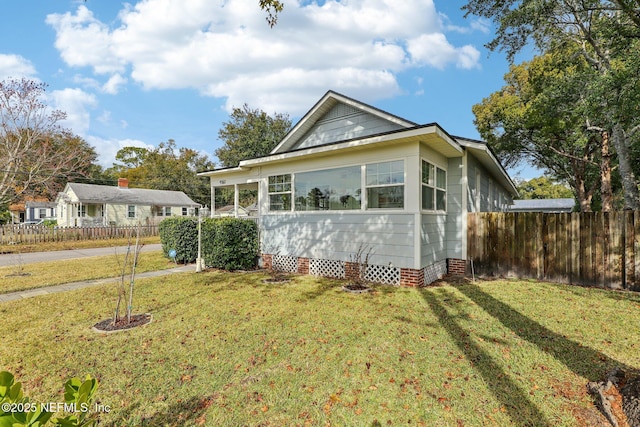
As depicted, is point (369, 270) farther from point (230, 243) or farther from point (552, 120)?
point (552, 120)

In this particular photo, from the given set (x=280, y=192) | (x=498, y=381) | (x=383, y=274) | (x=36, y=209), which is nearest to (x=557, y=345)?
(x=498, y=381)

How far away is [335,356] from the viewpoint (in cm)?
390

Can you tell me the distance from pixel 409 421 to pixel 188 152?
46.4 metres

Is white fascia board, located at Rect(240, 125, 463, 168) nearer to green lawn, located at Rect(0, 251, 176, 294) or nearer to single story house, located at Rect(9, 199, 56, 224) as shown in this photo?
green lawn, located at Rect(0, 251, 176, 294)

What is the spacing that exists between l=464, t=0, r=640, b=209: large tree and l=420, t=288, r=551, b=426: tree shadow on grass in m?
8.58

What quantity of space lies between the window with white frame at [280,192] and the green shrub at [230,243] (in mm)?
1063

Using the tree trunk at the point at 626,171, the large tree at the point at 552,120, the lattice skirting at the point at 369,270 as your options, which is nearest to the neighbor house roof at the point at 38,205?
the lattice skirting at the point at 369,270

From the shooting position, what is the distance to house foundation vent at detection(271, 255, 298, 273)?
9.75m

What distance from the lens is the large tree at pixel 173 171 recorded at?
4019cm

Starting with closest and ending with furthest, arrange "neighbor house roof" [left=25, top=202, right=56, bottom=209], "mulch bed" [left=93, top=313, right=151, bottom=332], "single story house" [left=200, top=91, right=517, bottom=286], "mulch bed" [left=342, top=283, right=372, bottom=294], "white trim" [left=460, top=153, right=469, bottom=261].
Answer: "mulch bed" [left=93, top=313, right=151, bottom=332] → "mulch bed" [left=342, top=283, right=372, bottom=294] → "single story house" [left=200, top=91, right=517, bottom=286] → "white trim" [left=460, top=153, right=469, bottom=261] → "neighbor house roof" [left=25, top=202, right=56, bottom=209]

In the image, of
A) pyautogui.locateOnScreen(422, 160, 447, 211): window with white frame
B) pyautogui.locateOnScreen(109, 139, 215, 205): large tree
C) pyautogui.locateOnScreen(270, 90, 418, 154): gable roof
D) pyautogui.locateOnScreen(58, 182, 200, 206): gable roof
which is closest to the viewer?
pyautogui.locateOnScreen(422, 160, 447, 211): window with white frame

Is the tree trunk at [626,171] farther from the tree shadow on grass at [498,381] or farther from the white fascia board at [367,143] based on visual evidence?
the tree shadow on grass at [498,381]

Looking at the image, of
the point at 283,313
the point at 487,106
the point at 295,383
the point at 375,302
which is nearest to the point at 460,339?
the point at 375,302

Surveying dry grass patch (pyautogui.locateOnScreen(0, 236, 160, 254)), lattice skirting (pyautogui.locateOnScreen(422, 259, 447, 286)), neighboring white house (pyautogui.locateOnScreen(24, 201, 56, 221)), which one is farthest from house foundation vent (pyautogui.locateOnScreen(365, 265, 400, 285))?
neighboring white house (pyautogui.locateOnScreen(24, 201, 56, 221))
